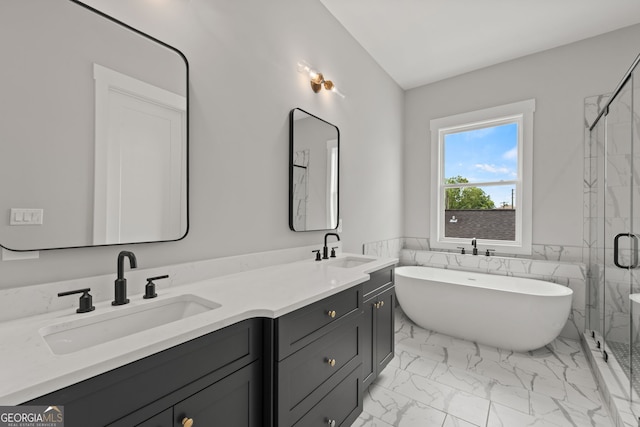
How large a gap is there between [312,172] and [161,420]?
174 centimetres

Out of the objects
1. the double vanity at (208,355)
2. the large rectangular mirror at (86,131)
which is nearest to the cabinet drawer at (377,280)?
the double vanity at (208,355)

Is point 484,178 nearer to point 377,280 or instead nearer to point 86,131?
point 377,280

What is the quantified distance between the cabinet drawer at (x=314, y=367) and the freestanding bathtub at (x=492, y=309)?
141 cm

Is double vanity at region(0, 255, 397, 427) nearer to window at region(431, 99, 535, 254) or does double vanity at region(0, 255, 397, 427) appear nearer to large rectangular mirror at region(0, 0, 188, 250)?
large rectangular mirror at region(0, 0, 188, 250)

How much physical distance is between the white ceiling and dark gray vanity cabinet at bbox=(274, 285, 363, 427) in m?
2.36

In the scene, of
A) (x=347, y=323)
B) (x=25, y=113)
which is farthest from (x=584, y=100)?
(x=25, y=113)

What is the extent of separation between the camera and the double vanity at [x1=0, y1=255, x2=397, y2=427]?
0.67m

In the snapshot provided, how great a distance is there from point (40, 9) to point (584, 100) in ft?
13.2

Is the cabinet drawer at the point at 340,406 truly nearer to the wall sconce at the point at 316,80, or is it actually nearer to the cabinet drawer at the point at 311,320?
the cabinet drawer at the point at 311,320

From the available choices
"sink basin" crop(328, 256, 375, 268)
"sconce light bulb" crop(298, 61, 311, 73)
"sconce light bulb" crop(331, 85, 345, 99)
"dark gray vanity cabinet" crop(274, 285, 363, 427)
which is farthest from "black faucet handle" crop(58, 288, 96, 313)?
"sconce light bulb" crop(331, 85, 345, 99)

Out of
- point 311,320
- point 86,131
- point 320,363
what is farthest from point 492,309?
point 86,131

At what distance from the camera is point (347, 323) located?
153 centimetres

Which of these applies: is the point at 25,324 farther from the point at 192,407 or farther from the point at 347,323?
the point at 347,323

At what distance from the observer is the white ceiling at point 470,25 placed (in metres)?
2.38
